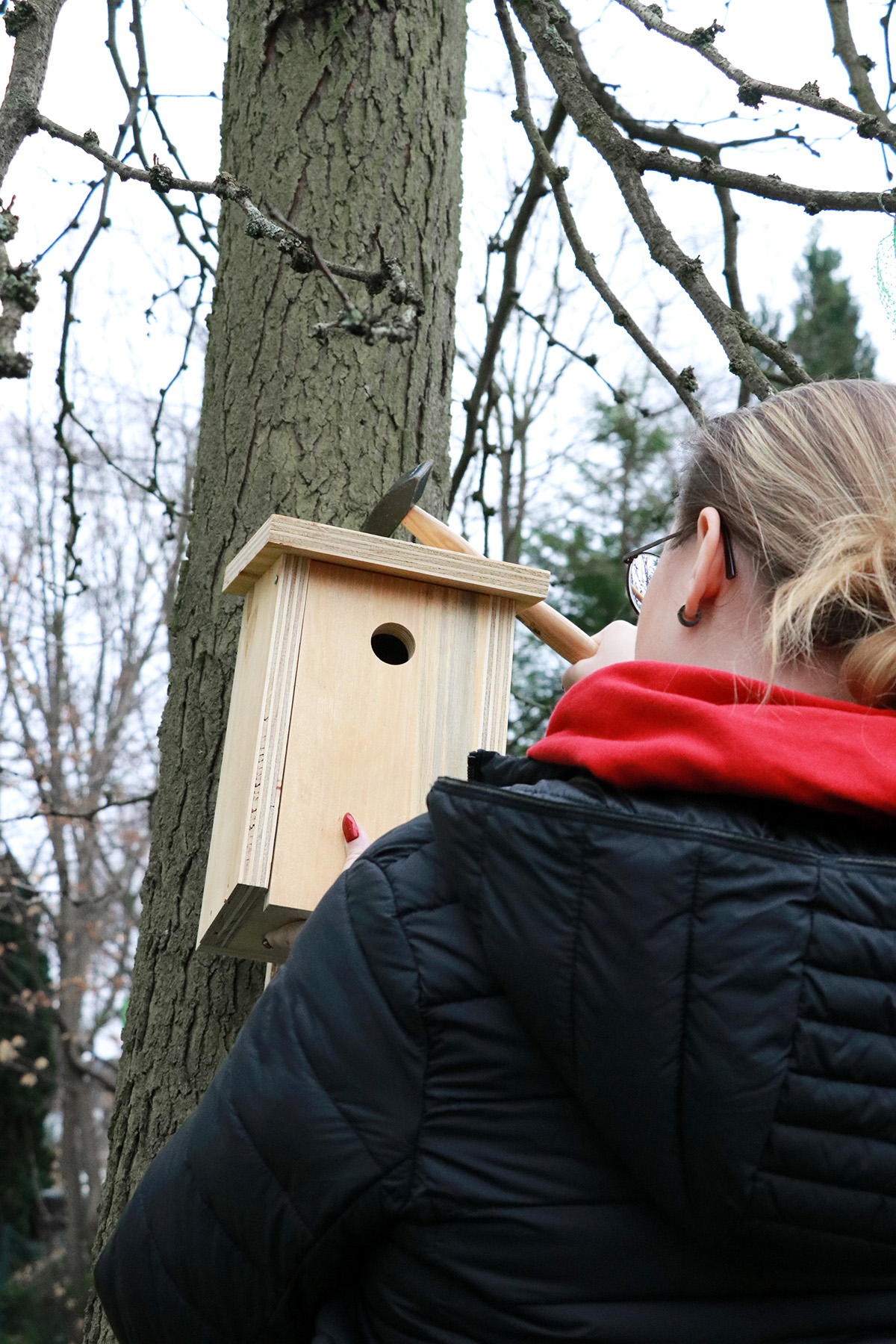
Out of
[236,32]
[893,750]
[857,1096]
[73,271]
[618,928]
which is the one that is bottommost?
[857,1096]

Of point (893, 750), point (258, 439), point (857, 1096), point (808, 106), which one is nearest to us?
point (857, 1096)

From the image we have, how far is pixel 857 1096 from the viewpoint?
1016 mm

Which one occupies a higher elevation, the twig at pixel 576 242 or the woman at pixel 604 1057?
the twig at pixel 576 242

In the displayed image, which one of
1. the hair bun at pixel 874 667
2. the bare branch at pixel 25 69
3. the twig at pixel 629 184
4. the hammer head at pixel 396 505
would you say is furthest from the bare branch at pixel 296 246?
the hair bun at pixel 874 667

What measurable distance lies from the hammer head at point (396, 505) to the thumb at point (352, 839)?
48cm

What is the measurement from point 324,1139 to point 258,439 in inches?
67.4

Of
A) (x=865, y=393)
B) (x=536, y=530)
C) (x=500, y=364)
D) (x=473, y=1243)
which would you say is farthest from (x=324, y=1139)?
(x=536, y=530)

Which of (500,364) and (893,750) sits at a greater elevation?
(500,364)

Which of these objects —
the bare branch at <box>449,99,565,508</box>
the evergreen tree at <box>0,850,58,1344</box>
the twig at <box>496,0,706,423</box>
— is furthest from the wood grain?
the evergreen tree at <box>0,850,58,1344</box>

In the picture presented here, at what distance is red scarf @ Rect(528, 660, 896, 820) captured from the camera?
3.63ft

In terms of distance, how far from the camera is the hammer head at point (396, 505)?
2.03 m

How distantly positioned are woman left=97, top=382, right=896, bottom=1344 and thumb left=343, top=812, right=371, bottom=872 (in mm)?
606

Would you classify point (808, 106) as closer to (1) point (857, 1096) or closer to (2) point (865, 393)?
(2) point (865, 393)

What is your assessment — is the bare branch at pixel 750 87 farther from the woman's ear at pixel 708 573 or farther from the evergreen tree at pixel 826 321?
the evergreen tree at pixel 826 321
